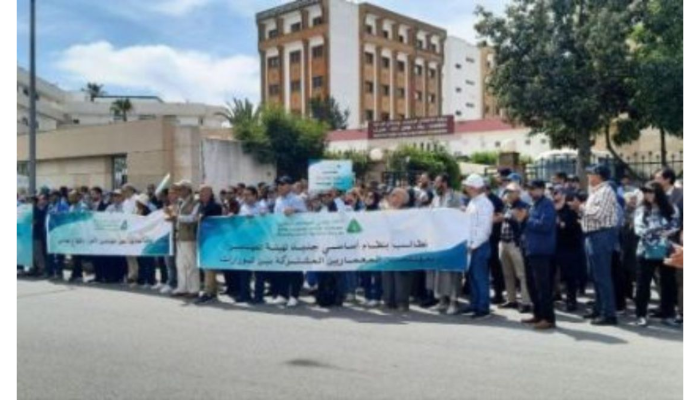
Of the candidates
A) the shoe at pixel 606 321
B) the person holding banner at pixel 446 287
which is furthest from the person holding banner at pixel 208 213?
the shoe at pixel 606 321

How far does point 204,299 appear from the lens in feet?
35.4

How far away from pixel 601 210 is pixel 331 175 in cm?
1196

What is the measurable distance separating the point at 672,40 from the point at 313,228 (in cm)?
1259

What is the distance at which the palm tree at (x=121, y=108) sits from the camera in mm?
78312

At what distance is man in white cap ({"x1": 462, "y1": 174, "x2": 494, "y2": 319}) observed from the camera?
8938mm

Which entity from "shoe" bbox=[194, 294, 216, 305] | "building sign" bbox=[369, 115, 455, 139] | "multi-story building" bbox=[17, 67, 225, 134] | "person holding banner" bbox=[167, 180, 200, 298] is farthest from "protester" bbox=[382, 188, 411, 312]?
"multi-story building" bbox=[17, 67, 225, 134]

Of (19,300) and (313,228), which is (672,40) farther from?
(19,300)

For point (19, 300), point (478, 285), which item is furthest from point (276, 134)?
point (478, 285)

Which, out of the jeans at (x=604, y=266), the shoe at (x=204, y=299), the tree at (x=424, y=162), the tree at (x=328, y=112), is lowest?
the shoe at (x=204, y=299)

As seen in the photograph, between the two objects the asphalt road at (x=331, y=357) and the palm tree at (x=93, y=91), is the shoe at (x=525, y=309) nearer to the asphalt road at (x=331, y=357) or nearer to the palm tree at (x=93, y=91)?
the asphalt road at (x=331, y=357)

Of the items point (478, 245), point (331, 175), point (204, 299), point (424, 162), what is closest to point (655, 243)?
point (478, 245)

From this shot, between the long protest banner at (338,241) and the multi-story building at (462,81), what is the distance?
71.6 m

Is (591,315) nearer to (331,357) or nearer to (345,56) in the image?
(331,357)
